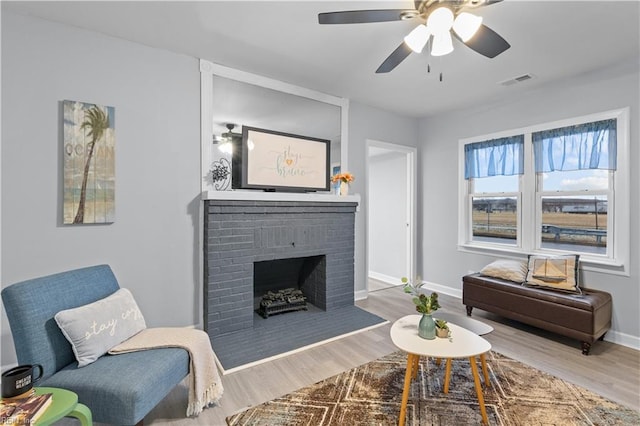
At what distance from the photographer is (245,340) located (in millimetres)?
2869

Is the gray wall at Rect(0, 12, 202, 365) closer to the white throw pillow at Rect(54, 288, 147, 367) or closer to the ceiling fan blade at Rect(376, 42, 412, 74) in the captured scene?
the white throw pillow at Rect(54, 288, 147, 367)

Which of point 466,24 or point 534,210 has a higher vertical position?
point 466,24

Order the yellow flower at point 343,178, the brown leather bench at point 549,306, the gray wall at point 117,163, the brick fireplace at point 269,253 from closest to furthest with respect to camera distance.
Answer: the gray wall at point 117,163 < the brown leather bench at point 549,306 < the brick fireplace at point 269,253 < the yellow flower at point 343,178

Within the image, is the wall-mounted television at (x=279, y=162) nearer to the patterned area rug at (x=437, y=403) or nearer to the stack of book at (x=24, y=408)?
the patterned area rug at (x=437, y=403)

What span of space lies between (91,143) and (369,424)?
2894 millimetres

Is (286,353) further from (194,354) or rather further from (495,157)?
(495,157)

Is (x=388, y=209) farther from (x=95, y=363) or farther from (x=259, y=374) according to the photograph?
(x=95, y=363)

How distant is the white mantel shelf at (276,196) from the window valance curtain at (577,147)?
2182 millimetres

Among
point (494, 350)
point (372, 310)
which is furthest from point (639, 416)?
point (372, 310)

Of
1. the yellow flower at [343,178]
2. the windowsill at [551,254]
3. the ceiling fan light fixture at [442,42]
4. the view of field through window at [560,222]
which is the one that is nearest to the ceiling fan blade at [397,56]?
the ceiling fan light fixture at [442,42]

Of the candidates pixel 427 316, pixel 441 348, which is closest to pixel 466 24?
pixel 427 316

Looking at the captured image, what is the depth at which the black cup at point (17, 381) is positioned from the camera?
1.35 meters

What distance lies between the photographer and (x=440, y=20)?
177cm

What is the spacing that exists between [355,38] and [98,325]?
273 cm
